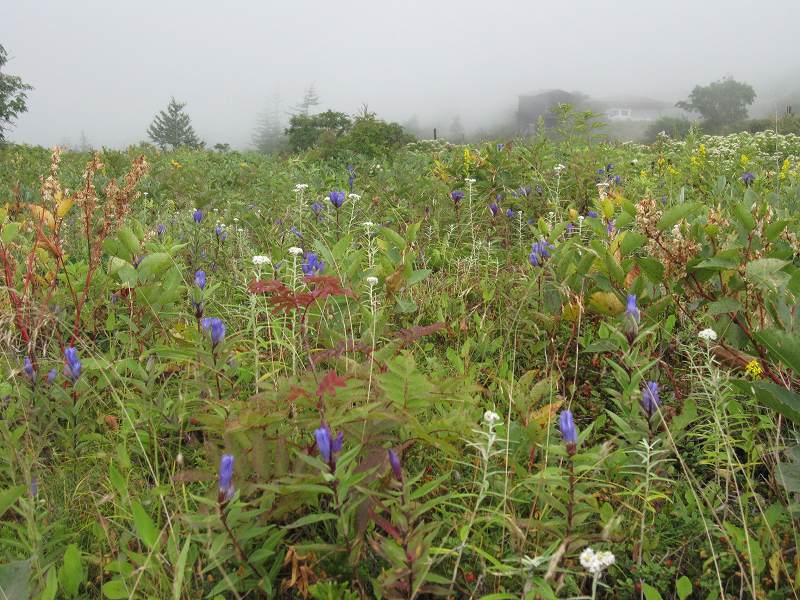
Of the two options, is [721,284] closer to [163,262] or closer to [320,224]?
[163,262]

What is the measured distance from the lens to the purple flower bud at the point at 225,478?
1.14 m

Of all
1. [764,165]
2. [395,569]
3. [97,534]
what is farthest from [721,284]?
[764,165]

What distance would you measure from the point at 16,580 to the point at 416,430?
0.91 m

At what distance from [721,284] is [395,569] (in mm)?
1772

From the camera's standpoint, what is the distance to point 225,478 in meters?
1.16

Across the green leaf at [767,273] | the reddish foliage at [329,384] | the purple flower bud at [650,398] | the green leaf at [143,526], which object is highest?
the green leaf at [767,273]

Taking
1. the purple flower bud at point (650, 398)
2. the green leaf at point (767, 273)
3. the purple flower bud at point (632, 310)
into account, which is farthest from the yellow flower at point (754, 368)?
the purple flower bud at point (650, 398)

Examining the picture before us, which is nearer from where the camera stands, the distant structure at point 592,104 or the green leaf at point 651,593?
the green leaf at point 651,593

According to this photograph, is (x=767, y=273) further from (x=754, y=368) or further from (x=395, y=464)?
(x=395, y=464)

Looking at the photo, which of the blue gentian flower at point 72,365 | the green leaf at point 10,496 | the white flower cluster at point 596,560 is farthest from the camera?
the blue gentian flower at point 72,365

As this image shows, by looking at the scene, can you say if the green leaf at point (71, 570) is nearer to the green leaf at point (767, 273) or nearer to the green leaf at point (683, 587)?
the green leaf at point (683, 587)

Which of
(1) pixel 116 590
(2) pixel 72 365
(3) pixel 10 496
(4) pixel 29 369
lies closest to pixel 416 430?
(1) pixel 116 590

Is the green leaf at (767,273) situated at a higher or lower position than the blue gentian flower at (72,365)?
higher

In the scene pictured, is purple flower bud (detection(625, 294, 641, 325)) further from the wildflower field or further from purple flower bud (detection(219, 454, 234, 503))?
purple flower bud (detection(219, 454, 234, 503))
